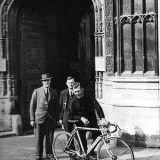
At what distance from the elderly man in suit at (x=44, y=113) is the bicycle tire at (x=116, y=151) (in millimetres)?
1613

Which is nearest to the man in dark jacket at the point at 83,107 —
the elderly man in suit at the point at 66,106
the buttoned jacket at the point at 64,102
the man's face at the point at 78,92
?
the man's face at the point at 78,92

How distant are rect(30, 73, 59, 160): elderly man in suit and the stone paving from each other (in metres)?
0.45

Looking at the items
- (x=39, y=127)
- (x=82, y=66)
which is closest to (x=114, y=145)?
(x=39, y=127)

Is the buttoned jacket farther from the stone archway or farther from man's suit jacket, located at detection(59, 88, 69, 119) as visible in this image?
the stone archway

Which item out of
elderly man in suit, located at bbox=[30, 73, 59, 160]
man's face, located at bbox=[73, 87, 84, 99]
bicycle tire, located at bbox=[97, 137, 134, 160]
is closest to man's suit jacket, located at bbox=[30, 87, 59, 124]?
elderly man in suit, located at bbox=[30, 73, 59, 160]

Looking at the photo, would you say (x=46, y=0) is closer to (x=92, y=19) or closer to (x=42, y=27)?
(x=42, y=27)

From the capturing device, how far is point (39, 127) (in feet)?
24.7

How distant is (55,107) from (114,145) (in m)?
1.94

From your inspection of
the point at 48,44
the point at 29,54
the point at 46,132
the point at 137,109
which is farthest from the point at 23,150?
the point at 48,44

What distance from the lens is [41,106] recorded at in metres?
7.55

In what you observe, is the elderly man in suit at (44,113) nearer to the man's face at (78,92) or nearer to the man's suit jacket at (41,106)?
the man's suit jacket at (41,106)

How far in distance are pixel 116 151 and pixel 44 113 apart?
1963 millimetres

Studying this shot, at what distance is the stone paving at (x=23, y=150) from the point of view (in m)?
7.60

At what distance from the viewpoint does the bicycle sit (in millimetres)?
6043
